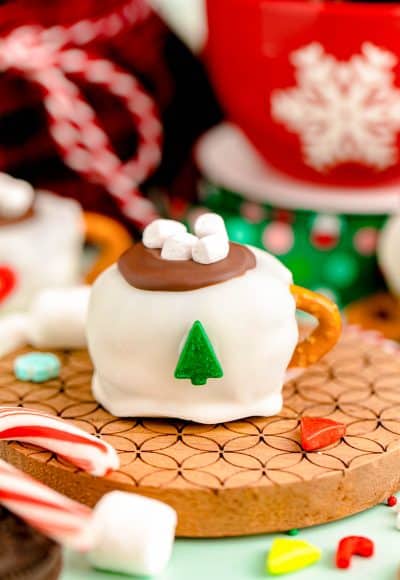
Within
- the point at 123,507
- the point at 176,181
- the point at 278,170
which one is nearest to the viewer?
the point at 123,507

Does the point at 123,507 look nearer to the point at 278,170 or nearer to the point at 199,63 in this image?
the point at 278,170

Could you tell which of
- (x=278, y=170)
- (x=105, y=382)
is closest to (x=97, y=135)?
(x=278, y=170)

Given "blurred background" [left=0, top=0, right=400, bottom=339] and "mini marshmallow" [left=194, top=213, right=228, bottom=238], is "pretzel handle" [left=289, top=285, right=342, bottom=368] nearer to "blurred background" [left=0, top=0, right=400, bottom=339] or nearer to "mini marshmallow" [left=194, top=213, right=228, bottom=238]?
"mini marshmallow" [left=194, top=213, right=228, bottom=238]

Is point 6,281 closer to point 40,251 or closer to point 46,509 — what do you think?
point 40,251

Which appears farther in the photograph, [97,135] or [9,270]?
[97,135]

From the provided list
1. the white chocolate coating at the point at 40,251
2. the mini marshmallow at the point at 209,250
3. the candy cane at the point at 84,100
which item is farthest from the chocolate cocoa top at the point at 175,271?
the candy cane at the point at 84,100

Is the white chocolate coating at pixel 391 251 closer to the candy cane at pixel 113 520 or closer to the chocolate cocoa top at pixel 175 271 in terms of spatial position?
the chocolate cocoa top at pixel 175 271

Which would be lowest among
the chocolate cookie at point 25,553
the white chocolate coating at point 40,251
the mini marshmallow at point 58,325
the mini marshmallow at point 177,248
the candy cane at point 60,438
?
the chocolate cookie at point 25,553
